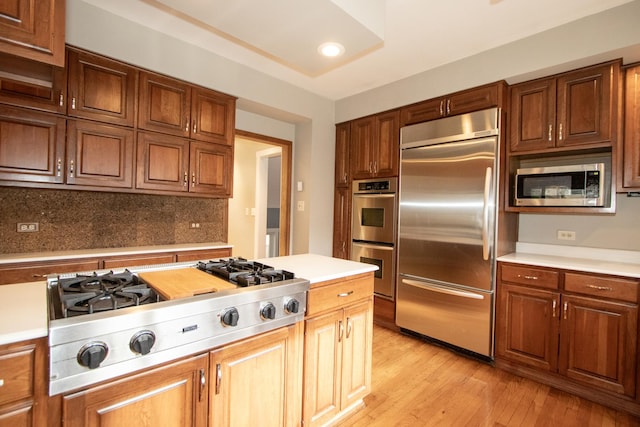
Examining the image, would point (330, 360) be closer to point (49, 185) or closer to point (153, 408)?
point (153, 408)

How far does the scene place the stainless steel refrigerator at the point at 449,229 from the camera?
260 cm

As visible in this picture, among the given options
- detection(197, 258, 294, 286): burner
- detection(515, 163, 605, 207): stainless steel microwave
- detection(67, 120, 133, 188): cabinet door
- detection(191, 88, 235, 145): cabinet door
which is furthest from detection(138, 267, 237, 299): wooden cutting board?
detection(515, 163, 605, 207): stainless steel microwave

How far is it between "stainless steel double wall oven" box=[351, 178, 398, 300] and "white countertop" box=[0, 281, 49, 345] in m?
2.84

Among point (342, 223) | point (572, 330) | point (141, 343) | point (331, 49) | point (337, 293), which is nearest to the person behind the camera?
point (141, 343)

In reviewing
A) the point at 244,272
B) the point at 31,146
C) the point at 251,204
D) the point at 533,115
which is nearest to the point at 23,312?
the point at 244,272

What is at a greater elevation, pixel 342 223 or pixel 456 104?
pixel 456 104

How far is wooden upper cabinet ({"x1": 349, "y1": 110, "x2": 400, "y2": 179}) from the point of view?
338 cm

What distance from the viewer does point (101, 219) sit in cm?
272

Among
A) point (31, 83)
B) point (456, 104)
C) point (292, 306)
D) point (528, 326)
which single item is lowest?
point (528, 326)

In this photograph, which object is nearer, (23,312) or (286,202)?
(23,312)

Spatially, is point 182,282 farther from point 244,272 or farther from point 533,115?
point 533,115

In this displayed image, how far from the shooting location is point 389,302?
11.0 ft

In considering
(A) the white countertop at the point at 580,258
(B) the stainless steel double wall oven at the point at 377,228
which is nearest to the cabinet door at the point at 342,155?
(B) the stainless steel double wall oven at the point at 377,228

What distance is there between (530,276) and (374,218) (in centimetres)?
161
